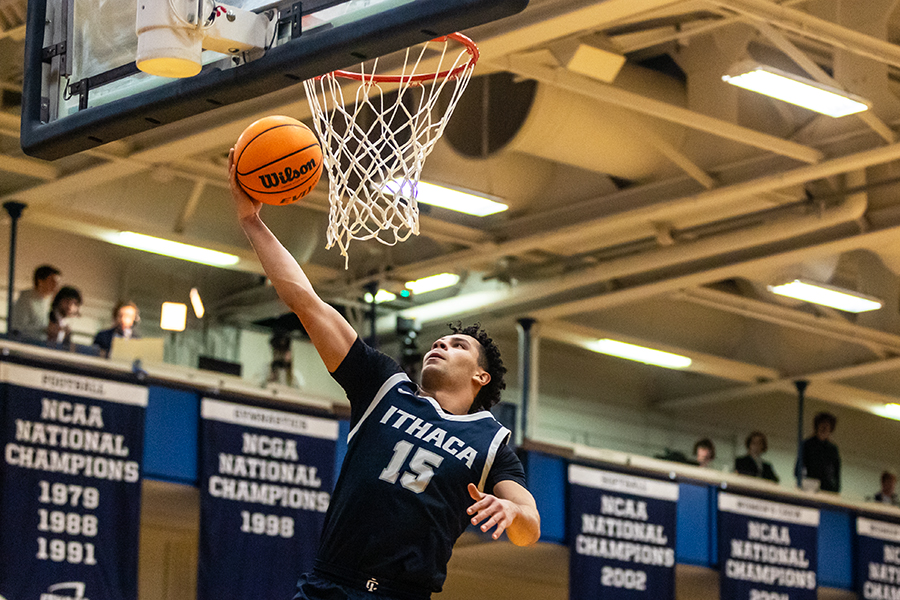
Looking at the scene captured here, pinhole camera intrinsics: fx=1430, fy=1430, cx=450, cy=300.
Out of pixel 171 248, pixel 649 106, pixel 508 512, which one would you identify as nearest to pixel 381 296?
pixel 171 248

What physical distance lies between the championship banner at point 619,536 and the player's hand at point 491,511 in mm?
10848

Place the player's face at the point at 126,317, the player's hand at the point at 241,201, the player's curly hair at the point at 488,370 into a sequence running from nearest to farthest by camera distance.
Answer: the player's hand at the point at 241,201, the player's curly hair at the point at 488,370, the player's face at the point at 126,317

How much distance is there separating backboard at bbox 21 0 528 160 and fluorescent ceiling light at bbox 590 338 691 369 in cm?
1355

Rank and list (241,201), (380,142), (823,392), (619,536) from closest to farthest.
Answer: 1. (241,201)
2. (380,142)
3. (619,536)
4. (823,392)

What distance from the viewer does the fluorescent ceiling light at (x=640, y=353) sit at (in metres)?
19.8

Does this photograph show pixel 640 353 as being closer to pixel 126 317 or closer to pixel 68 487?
pixel 126 317

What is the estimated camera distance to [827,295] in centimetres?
1650

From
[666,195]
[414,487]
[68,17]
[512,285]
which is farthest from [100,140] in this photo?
A: [512,285]

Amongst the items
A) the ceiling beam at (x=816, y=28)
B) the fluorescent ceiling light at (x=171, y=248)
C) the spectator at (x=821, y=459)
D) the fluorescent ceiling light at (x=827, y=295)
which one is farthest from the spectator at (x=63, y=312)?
the spectator at (x=821, y=459)

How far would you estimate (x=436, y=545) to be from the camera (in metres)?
5.31

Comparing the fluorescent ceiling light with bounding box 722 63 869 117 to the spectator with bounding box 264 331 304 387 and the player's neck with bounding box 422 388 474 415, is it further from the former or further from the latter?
the spectator with bounding box 264 331 304 387

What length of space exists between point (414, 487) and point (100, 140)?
2321 millimetres

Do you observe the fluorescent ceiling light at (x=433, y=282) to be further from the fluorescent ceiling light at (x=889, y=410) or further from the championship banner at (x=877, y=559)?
the fluorescent ceiling light at (x=889, y=410)

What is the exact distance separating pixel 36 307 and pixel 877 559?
1101 cm
